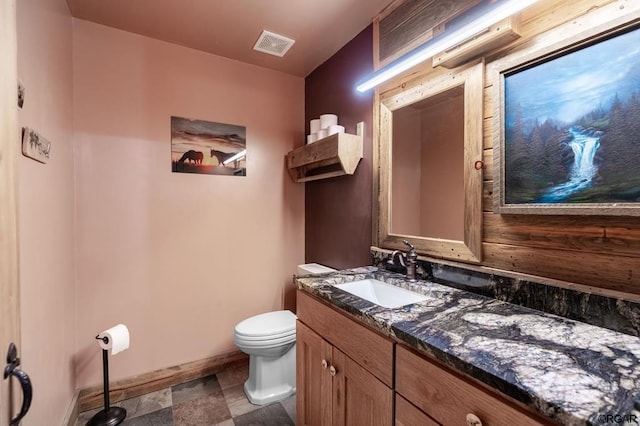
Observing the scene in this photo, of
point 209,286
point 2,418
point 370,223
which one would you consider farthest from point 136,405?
point 370,223

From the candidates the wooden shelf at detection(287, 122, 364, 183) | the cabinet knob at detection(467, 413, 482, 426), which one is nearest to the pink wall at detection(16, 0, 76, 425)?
the cabinet knob at detection(467, 413, 482, 426)

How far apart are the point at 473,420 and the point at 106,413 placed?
80.3 inches

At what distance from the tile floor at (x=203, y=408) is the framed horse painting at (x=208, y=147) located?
154cm

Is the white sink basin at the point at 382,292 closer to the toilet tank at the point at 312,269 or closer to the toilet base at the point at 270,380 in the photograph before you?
the toilet tank at the point at 312,269

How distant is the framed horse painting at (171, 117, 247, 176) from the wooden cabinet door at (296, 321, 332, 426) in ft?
4.48

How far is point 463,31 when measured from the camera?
114cm

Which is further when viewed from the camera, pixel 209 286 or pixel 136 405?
pixel 209 286

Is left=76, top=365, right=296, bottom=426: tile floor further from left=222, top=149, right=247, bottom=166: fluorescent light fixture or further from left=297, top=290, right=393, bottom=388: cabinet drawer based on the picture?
left=222, top=149, right=247, bottom=166: fluorescent light fixture

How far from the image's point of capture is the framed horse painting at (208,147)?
2107 millimetres

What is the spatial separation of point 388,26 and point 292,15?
575mm

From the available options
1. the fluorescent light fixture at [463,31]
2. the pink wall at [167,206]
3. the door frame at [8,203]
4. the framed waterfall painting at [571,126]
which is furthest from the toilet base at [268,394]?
the fluorescent light fixture at [463,31]

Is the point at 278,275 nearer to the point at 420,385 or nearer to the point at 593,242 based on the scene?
the point at 420,385

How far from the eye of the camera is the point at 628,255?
2.85 ft

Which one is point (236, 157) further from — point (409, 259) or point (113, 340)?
point (409, 259)
